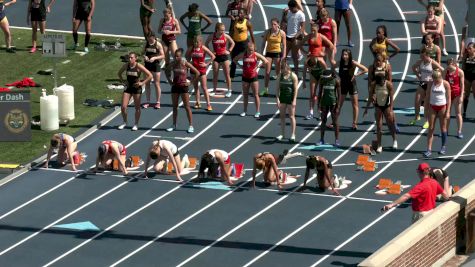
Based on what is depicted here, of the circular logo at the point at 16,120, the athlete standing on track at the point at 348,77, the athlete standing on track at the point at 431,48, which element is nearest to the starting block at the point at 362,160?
the athlete standing on track at the point at 348,77

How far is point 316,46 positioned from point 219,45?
2808mm

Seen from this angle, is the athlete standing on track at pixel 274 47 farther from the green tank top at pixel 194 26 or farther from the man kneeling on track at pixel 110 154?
the man kneeling on track at pixel 110 154

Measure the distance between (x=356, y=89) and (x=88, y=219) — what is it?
8.37 meters

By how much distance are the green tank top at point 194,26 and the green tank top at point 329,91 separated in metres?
6.13

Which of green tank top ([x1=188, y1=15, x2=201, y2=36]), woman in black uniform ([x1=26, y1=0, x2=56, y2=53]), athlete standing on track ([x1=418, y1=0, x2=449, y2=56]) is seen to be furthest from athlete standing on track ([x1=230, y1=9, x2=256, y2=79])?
woman in black uniform ([x1=26, y1=0, x2=56, y2=53])

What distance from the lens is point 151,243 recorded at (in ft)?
103

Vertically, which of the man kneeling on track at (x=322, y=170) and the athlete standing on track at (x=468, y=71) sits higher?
the athlete standing on track at (x=468, y=71)

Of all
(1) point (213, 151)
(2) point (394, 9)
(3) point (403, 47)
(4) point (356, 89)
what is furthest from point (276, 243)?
(2) point (394, 9)

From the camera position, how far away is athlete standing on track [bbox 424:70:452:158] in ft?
116

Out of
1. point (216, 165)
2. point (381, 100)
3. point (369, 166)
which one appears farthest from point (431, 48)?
point (216, 165)

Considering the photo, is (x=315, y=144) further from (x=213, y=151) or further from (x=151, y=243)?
(x=151, y=243)

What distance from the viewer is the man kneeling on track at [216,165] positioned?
3456 cm

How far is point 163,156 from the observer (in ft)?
116

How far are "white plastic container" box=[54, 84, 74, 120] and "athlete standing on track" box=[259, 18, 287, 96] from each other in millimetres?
4864
